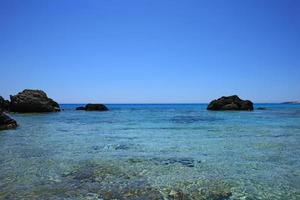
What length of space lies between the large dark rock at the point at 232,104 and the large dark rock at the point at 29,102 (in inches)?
1639

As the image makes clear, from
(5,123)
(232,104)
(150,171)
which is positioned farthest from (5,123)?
(232,104)

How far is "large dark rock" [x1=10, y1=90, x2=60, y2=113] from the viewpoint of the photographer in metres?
61.0

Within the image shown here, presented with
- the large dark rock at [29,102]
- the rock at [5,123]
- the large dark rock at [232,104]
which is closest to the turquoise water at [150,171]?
the rock at [5,123]

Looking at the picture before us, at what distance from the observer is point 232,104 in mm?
78938

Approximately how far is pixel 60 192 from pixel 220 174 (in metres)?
5.38

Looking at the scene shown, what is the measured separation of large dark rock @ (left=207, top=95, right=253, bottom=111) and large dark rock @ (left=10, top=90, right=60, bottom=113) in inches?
1639

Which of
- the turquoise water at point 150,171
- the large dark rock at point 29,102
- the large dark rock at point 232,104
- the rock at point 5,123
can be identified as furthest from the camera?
the large dark rock at point 232,104

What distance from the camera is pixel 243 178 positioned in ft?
34.2

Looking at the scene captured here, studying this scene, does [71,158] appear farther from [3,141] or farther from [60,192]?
[3,141]

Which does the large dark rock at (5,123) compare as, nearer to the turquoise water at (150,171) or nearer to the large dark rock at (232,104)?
the turquoise water at (150,171)

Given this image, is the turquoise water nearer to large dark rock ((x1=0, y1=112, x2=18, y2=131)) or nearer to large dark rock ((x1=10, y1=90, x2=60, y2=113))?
large dark rock ((x1=0, y1=112, x2=18, y2=131))

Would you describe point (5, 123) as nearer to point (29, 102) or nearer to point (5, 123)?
point (5, 123)

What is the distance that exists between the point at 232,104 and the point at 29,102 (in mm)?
47024

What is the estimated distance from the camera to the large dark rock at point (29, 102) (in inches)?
2400
